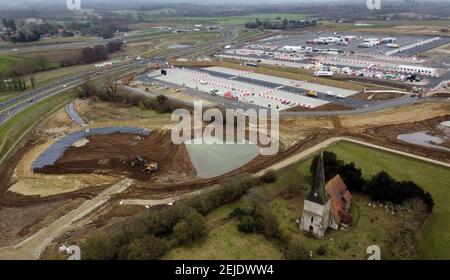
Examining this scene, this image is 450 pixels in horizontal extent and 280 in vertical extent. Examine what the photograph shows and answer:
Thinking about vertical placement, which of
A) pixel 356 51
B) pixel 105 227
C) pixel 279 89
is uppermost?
pixel 356 51

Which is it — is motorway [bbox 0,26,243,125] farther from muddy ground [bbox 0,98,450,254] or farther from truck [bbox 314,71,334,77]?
truck [bbox 314,71,334,77]

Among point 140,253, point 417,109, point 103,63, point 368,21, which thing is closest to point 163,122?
point 140,253

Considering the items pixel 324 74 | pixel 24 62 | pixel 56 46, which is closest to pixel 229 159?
pixel 324 74

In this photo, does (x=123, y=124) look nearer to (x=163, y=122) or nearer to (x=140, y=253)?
(x=163, y=122)

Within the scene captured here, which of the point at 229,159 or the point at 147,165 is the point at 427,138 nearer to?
the point at 229,159

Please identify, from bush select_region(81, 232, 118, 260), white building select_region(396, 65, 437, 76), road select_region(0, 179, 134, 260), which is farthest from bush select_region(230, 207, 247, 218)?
white building select_region(396, 65, 437, 76)

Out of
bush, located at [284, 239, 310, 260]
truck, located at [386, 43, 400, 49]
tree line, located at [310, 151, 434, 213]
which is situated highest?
truck, located at [386, 43, 400, 49]

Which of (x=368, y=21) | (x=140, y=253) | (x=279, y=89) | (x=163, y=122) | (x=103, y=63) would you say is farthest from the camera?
(x=368, y=21)
